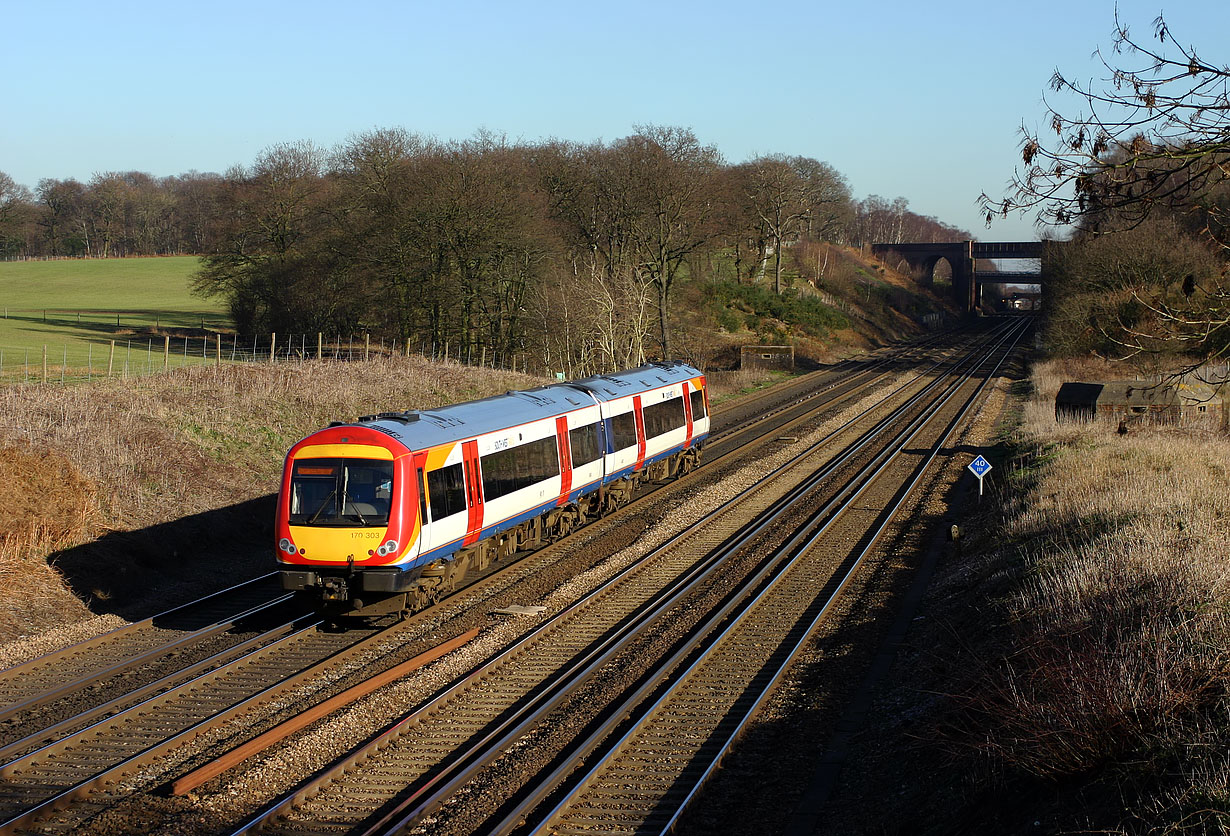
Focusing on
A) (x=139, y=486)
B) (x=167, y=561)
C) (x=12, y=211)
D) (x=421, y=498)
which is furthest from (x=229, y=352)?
(x=12, y=211)

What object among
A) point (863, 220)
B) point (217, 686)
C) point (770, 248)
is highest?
point (863, 220)

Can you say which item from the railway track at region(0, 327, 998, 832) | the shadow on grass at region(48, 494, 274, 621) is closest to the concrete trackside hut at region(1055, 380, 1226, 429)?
the railway track at region(0, 327, 998, 832)

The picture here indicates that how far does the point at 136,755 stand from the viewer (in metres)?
9.30

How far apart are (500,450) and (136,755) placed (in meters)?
7.74

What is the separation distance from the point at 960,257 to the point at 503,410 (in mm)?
107755

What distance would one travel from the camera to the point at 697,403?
2625 cm

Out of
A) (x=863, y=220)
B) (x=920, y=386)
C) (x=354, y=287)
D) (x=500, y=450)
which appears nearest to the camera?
(x=500, y=450)

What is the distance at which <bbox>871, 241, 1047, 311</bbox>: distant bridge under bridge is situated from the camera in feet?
368

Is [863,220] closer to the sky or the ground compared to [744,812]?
closer to the sky

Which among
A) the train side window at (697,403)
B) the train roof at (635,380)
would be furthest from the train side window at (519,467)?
the train side window at (697,403)

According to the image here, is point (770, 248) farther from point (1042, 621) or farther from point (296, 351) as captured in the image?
point (1042, 621)

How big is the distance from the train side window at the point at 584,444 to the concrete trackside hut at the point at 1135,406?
16.2m

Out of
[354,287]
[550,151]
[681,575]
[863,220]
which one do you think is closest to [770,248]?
[550,151]

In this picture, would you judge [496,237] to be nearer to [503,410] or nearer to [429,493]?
[503,410]
